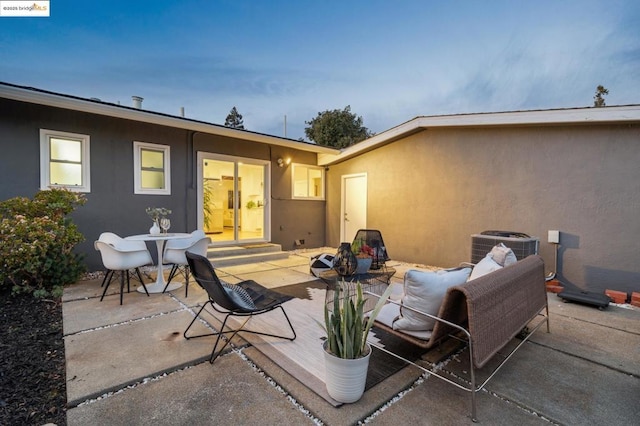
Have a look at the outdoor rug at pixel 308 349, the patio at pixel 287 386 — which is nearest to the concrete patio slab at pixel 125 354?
the patio at pixel 287 386

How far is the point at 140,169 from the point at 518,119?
7.10 meters

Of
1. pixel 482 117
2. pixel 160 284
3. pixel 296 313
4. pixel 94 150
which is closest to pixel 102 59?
pixel 94 150

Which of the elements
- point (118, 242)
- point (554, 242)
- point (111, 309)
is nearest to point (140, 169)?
point (118, 242)

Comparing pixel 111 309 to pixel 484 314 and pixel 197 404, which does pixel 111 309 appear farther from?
pixel 484 314

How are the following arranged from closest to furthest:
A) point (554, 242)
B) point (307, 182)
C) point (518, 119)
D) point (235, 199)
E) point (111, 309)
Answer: point (111, 309) → point (554, 242) → point (518, 119) → point (235, 199) → point (307, 182)

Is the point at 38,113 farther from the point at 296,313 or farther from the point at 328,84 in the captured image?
the point at 328,84

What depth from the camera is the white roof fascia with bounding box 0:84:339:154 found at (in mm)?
4457

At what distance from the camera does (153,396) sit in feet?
6.48

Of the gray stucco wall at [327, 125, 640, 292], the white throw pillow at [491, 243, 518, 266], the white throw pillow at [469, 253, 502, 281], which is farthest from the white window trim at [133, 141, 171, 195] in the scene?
the white throw pillow at [491, 243, 518, 266]

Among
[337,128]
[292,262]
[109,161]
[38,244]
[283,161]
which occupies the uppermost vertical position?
[337,128]

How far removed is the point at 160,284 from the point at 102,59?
6.93m

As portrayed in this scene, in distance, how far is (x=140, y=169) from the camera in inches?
239

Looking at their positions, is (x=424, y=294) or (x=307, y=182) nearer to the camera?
(x=424, y=294)

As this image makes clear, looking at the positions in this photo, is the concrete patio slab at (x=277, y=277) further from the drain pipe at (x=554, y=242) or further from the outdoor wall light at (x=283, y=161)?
the drain pipe at (x=554, y=242)
